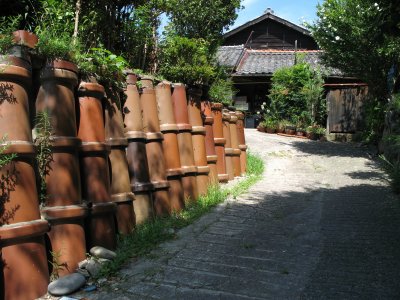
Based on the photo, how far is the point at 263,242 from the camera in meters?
4.34

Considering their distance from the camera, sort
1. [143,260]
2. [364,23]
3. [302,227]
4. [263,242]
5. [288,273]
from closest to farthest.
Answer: [288,273] → [143,260] → [263,242] → [302,227] → [364,23]

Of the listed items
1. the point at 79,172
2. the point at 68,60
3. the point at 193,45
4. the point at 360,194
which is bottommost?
the point at 360,194

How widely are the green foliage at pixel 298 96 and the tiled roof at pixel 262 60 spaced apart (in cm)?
177

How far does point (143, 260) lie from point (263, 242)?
1300 mm

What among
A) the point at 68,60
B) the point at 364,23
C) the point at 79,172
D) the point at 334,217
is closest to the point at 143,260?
the point at 79,172

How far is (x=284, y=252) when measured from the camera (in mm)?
4031

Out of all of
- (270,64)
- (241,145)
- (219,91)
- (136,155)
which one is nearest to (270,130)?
(270,64)

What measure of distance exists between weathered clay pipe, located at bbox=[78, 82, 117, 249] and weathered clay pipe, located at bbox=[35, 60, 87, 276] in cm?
18

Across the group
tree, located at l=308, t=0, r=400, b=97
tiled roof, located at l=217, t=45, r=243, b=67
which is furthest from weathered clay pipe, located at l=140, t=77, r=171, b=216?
tiled roof, located at l=217, t=45, r=243, b=67

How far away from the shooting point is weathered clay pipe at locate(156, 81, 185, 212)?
5398mm

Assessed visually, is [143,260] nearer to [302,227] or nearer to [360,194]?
[302,227]

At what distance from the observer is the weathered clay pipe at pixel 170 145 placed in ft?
17.7

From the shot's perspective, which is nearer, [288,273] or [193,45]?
[288,273]

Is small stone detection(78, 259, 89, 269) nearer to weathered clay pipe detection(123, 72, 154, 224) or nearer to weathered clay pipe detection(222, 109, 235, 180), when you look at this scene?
weathered clay pipe detection(123, 72, 154, 224)
